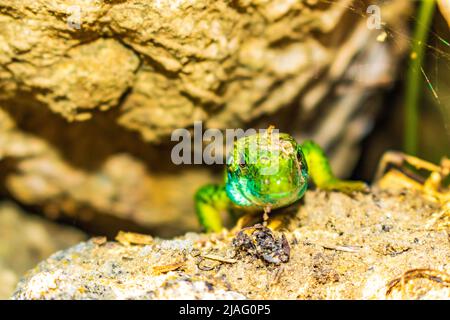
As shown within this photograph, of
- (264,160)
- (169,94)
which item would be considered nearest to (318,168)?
(264,160)

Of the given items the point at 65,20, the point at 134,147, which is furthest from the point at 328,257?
the point at 134,147

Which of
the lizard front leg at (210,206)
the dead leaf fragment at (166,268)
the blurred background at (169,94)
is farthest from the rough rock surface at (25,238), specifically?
the dead leaf fragment at (166,268)

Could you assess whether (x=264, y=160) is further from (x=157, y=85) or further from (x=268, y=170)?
(x=157, y=85)

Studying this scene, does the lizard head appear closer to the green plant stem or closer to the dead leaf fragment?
the dead leaf fragment

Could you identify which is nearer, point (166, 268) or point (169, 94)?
point (166, 268)

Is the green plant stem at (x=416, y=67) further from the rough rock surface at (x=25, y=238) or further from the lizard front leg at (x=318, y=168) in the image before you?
the rough rock surface at (x=25, y=238)

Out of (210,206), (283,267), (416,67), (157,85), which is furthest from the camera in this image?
(210,206)
